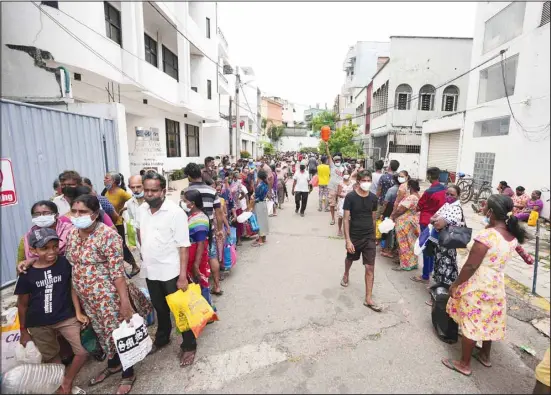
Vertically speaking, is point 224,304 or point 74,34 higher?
point 74,34

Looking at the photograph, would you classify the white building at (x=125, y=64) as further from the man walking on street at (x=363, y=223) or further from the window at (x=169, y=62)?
the man walking on street at (x=363, y=223)

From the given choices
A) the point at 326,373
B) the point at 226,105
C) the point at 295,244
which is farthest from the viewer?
the point at 226,105

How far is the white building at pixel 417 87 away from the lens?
18266 mm

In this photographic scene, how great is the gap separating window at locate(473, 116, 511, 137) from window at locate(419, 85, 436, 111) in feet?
27.6

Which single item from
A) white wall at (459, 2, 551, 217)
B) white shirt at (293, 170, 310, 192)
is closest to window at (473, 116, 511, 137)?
white wall at (459, 2, 551, 217)

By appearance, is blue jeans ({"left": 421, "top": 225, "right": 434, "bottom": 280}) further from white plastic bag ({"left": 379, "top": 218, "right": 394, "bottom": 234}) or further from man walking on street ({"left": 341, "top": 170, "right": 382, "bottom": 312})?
man walking on street ({"left": 341, "top": 170, "right": 382, "bottom": 312})

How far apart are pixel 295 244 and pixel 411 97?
56.6ft

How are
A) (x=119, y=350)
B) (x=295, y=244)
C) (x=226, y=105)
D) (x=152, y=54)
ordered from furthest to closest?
(x=226, y=105) → (x=152, y=54) → (x=295, y=244) → (x=119, y=350)

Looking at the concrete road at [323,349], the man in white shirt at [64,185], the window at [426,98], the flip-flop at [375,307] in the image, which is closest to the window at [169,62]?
the man in white shirt at [64,185]

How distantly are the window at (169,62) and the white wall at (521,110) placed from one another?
12.5 meters

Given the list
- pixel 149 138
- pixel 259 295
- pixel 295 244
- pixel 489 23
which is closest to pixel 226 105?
pixel 149 138

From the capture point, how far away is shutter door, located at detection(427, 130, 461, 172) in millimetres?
14539

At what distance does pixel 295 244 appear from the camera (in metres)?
6.28

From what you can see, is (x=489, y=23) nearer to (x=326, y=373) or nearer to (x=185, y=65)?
(x=185, y=65)
